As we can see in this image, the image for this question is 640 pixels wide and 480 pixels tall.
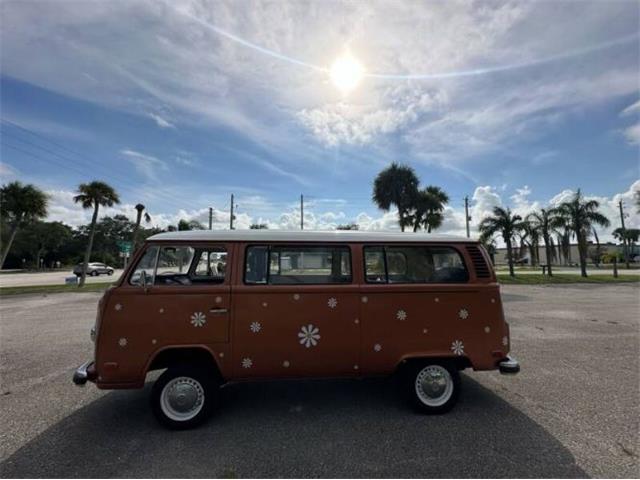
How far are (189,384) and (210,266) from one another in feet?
4.46

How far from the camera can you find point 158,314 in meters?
3.68

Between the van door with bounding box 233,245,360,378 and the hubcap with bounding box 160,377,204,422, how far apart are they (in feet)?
1.64

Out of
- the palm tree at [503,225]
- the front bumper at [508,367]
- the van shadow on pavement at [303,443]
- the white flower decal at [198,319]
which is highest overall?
the palm tree at [503,225]

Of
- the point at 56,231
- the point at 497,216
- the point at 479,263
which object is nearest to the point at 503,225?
the point at 497,216

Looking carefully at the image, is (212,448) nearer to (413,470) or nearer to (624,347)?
(413,470)

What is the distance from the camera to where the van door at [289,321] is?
3.79 m

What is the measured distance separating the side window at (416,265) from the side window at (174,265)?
2.22 m

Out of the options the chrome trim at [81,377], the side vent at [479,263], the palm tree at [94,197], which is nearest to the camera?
the chrome trim at [81,377]

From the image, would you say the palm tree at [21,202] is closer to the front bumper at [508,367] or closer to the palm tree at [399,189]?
the palm tree at [399,189]

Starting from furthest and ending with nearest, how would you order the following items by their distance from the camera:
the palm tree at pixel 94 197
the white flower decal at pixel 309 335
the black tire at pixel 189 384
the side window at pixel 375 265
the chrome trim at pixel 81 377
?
1. the palm tree at pixel 94 197
2. the side window at pixel 375 265
3. the white flower decal at pixel 309 335
4. the black tire at pixel 189 384
5. the chrome trim at pixel 81 377

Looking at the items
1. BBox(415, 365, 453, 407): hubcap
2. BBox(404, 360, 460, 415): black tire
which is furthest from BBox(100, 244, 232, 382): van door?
BBox(415, 365, 453, 407): hubcap

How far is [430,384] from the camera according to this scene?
13.3ft

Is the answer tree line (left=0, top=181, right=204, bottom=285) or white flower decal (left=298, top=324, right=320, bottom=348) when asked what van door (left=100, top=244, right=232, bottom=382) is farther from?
tree line (left=0, top=181, right=204, bottom=285)

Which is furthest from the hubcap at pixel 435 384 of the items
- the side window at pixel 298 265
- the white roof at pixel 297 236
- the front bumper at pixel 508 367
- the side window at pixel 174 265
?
the side window at pixel 174 265
